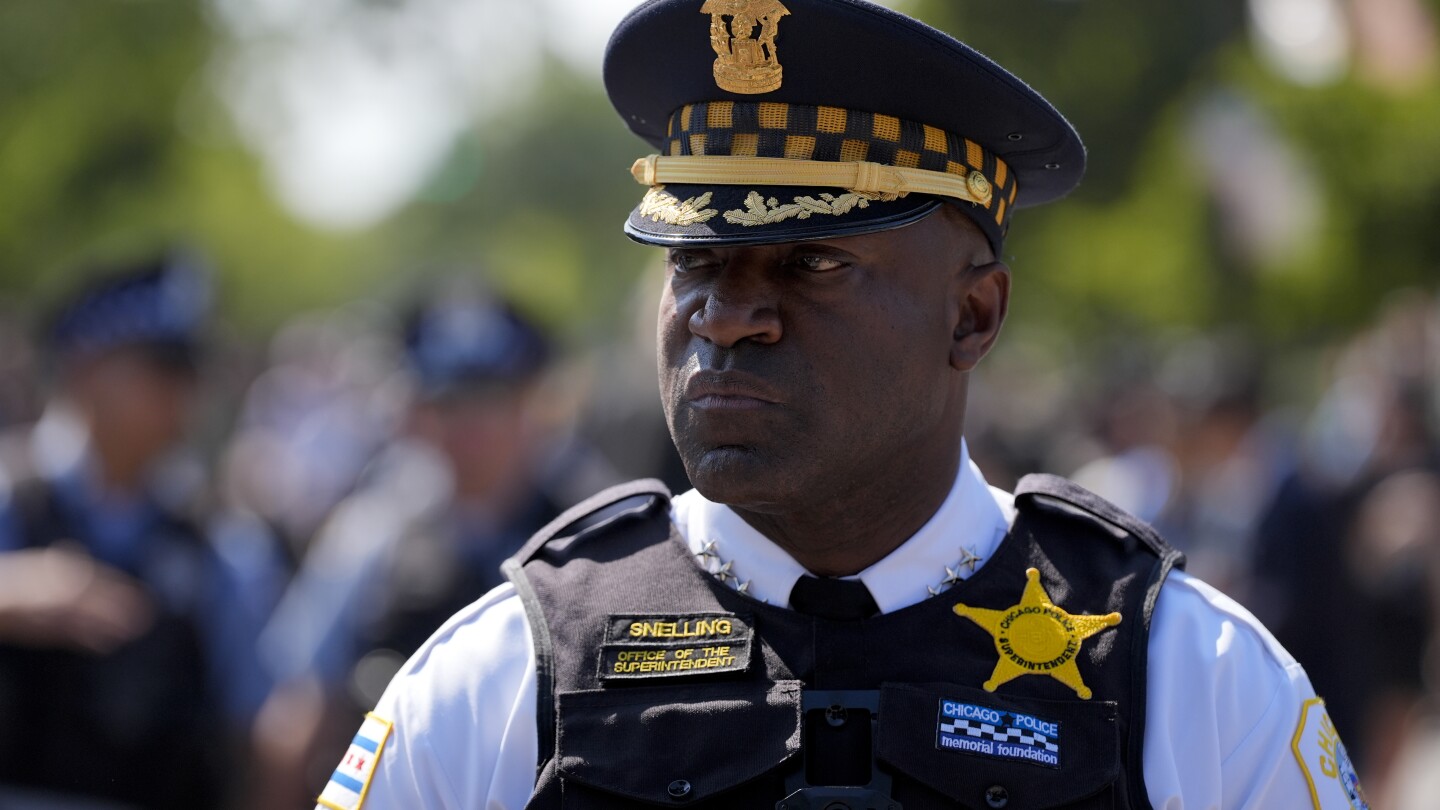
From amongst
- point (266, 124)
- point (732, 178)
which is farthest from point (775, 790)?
point (266, 124)

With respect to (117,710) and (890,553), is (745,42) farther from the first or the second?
(117,710)

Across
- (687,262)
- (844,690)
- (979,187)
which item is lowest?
(844,690)

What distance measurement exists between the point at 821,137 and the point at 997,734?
3.54 feet

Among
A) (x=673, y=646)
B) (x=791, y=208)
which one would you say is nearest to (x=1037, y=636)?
(x=673, y=646)

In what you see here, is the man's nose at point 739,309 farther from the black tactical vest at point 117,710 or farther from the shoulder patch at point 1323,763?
the black tactical vest at point 117,710

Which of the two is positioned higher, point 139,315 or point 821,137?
point 821,137

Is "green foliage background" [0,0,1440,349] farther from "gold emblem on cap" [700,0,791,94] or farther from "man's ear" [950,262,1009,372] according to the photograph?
"man's ear" [950,262,1009,372]

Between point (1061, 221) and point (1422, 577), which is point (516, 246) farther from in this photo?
point (1422, 577)

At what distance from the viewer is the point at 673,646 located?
9.39ft

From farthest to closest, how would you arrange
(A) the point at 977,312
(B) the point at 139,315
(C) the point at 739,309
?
(B) the point at 139,315 < (A) the point at 977,312 < (C) the point at 739,309

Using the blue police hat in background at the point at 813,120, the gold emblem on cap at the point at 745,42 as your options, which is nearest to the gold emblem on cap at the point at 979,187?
the blue police hat in background at the point at 813,120

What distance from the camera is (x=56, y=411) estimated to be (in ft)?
19.1

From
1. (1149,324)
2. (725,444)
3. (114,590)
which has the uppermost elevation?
(725,444)

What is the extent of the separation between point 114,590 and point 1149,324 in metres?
16.9
